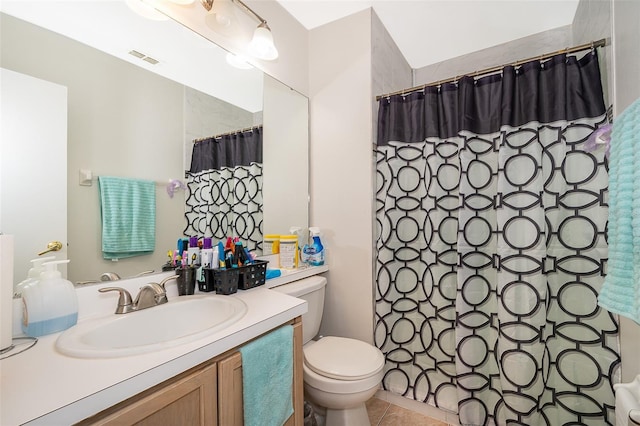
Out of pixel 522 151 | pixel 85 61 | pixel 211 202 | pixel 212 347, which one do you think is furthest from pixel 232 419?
pixel 522 151

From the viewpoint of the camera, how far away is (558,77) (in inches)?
52.0

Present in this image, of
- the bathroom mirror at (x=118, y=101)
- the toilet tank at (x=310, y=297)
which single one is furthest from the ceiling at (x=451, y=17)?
the toilet tank at (x=310, y=297)

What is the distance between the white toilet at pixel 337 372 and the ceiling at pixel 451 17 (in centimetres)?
171

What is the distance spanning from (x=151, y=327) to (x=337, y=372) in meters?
0.82

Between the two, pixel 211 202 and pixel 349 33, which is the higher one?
pixel 349 33

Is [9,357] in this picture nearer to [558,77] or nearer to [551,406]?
[551,406]

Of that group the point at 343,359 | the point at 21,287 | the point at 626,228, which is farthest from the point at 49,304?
the point at 626,228

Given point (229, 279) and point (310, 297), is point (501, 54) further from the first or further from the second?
point (229, 279)

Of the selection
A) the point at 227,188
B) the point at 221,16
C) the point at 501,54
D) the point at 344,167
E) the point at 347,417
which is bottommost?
the point at 347,417

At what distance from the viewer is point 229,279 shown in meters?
1.19

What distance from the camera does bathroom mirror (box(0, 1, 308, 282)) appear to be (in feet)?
2.85

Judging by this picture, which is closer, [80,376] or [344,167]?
[80,376]

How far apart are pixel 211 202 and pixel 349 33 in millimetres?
1398

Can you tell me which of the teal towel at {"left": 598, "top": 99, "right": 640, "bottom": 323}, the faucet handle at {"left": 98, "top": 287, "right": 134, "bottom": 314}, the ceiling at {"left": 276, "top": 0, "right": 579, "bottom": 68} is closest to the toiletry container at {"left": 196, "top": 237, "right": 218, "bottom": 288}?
the faucet handle at {"left": 98, "top": 287, "right": 134, "bottom": 314}
